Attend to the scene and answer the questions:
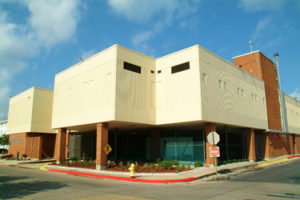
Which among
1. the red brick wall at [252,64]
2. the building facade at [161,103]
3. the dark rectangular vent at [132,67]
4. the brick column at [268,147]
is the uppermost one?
the red brick wall at [252,64]

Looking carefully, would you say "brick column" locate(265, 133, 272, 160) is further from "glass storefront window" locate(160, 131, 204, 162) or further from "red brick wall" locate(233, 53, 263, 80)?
"glass storefront window" locate(160, 131, 204, 162)

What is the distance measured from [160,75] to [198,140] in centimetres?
745

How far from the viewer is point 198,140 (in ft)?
76.5

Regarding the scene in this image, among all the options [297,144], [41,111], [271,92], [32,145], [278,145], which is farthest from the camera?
[297,144]

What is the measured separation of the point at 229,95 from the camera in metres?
25.5

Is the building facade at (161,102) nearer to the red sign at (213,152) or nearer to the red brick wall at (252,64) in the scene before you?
the red brick wall at (252,64)

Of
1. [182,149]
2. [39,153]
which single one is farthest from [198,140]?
[39,153]

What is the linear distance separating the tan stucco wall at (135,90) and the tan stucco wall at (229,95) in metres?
5.37

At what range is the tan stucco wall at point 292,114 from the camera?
41609mm

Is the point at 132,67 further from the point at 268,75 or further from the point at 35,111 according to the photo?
the point at 35,111

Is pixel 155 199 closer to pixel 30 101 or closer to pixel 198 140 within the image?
pixel 198 140

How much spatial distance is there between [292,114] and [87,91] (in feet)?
122

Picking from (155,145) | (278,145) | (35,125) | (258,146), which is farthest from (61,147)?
(278,145)

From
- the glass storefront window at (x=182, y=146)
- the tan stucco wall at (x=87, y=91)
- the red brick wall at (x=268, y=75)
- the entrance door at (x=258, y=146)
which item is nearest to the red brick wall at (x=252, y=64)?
the red brick wall at (x=268, y=75)
